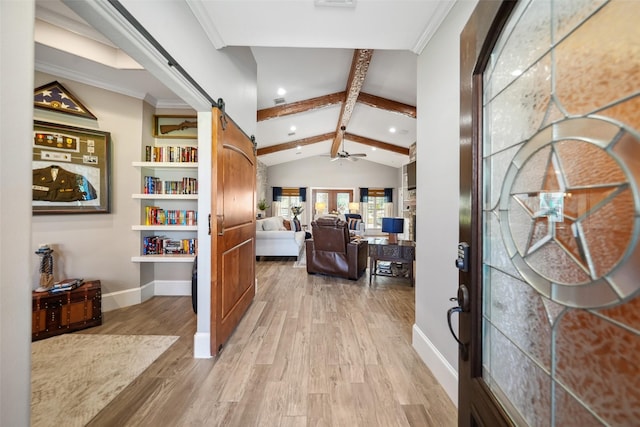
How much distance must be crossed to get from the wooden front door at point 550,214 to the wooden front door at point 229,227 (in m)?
1.70

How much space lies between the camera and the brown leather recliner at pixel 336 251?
422 cm

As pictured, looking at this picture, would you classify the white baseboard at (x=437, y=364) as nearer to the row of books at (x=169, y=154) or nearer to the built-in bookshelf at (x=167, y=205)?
the built-in bookshelf at (x=167, y=205)

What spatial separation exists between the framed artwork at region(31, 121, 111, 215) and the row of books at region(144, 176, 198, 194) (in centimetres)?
38

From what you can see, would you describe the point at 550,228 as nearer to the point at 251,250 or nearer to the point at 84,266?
the point at 251,250

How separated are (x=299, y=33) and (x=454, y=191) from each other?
5.25ft

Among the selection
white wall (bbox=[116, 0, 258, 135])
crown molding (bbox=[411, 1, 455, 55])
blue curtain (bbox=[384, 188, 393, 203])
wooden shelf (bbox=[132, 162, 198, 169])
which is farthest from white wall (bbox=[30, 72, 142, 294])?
blue curtain (bbox=[384, 188, 393, 203])

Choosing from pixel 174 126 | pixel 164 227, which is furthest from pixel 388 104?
pixel 164 227

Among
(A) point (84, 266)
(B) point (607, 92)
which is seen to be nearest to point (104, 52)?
(A) point (84, 266)

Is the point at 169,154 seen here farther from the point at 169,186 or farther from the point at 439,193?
the point at 439,193

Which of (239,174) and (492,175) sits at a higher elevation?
(239,174)

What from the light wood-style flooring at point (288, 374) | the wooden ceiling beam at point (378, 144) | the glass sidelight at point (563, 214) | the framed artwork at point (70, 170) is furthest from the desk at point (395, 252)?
the wooden ceiling beam at point (378, 144)

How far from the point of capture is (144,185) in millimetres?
3178

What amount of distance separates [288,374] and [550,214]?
1831 millimetres

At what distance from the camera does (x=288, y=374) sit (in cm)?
180
